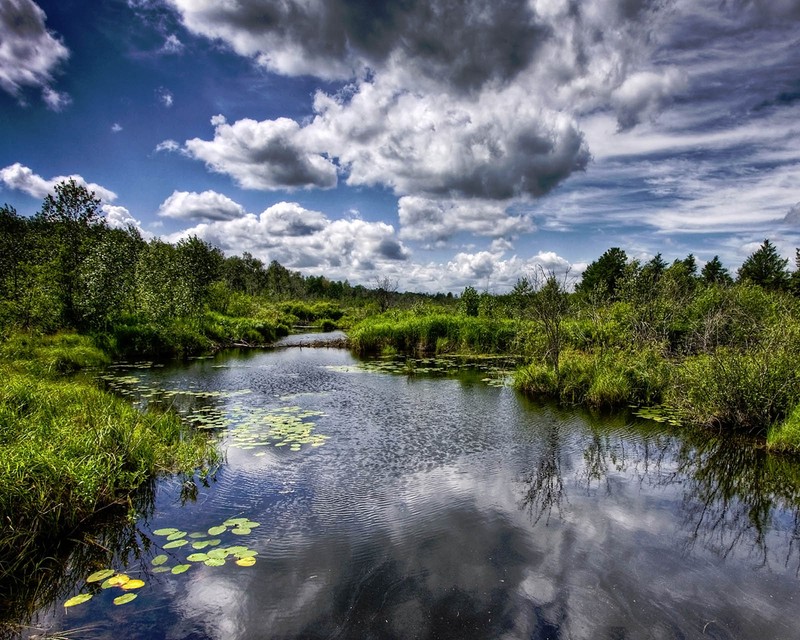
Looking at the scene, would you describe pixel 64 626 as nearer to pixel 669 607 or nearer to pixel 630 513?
pixel 669 607

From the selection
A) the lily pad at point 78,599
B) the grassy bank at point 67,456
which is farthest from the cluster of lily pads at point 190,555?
the grassy bank at point 67,456

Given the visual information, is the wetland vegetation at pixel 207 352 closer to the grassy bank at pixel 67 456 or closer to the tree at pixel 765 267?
the grassy bank at pixel 67 456

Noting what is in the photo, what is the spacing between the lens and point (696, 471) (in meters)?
8.54

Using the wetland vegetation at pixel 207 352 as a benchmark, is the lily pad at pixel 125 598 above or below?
below

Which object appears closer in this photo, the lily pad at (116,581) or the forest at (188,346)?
the lily pad at (116,581)

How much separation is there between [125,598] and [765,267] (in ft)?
224

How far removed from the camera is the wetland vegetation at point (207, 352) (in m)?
5.66

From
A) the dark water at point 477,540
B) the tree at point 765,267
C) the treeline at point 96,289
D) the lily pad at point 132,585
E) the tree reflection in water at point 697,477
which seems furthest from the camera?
the tree at point 765,267

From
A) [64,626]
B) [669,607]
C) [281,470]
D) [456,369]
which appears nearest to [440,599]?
[669,607]

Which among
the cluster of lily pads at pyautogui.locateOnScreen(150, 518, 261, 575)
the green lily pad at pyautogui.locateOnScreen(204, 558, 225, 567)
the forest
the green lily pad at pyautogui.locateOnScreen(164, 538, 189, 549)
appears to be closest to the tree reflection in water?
the forest

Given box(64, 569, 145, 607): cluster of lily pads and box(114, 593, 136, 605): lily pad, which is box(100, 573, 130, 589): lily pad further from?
box(114, 593, 136, 605): lily pad

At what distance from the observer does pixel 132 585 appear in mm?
4695

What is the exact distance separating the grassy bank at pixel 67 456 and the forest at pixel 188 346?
0.09 feet

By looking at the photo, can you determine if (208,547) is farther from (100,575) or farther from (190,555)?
(100,575)
